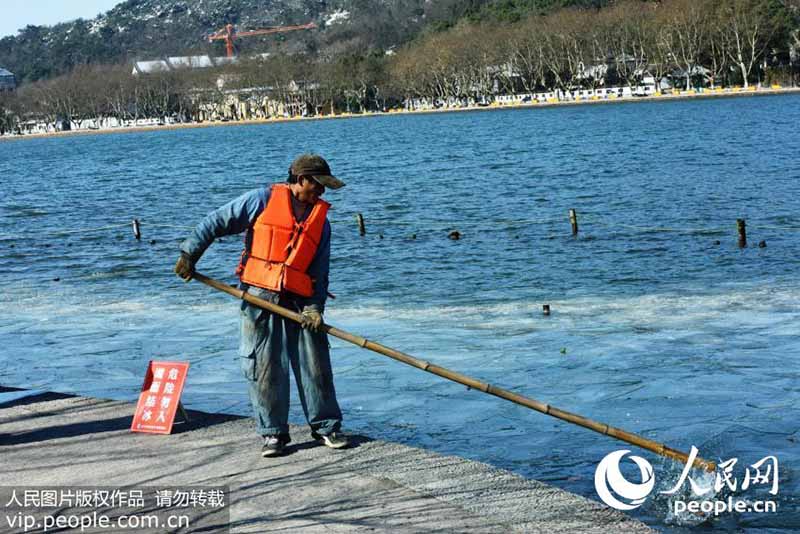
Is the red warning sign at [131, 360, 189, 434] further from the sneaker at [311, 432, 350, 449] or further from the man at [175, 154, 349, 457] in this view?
the sneaker at [311, 432, 350, 449]

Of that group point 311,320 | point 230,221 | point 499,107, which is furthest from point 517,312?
point 499,107

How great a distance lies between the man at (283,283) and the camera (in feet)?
23.8

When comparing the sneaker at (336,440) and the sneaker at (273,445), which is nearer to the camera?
the sneaker at (273,445)

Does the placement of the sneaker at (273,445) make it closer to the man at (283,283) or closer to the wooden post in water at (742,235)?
the man at (283,283)

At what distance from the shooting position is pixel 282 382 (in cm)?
746

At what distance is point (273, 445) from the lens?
24.1 feet

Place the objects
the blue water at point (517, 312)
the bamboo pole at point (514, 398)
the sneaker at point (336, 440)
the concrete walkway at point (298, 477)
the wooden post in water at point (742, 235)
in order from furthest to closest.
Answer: the wooden post in water at point (742, 235) < the blue water at point (517, 312) < the sneaker at point (336, 440) < the bamboo pole at point (514, 398) < the concrete walkway at point (298, 477)

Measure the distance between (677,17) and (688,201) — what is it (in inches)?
3768

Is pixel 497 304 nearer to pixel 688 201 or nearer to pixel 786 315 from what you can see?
pixel 786 315

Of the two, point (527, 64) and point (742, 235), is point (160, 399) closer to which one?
point (742, 235)

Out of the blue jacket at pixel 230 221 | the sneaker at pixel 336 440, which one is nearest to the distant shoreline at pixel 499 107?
the sneaker at pixel 336 440

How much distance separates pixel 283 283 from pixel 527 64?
138 m

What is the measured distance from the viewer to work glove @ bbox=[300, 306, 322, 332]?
7.21 meters

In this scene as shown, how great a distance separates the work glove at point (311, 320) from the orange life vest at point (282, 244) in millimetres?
186
